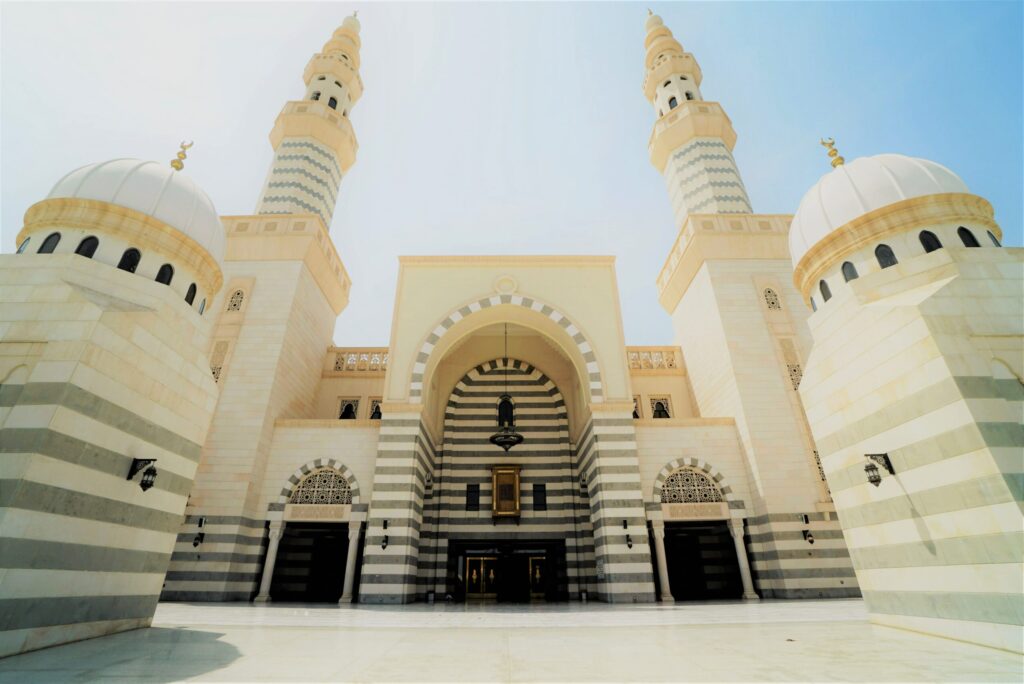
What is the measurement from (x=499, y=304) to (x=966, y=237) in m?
10.1

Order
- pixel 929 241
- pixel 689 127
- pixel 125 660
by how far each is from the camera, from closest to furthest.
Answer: pixel 125 660 → pixel 929 241 → pixel 689 127

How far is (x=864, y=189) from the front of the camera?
288 inches

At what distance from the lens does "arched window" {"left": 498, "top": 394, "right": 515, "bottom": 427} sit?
15.8 metres

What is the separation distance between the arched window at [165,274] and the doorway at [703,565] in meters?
13.0

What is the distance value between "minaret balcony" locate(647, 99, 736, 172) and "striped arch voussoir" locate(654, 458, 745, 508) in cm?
1244

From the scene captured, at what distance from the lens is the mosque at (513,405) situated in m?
4.96

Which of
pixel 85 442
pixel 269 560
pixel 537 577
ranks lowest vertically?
pixel 537 577

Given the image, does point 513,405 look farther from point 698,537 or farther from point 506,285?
point 698,537

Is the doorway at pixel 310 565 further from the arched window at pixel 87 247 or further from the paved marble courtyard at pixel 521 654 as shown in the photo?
the arched window at pixel 87 247

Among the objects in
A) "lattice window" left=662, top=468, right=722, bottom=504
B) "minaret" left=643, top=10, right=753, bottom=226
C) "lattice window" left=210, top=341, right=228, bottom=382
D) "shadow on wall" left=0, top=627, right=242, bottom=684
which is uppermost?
"minaret" left=643, top=10, right=753, bottom=226

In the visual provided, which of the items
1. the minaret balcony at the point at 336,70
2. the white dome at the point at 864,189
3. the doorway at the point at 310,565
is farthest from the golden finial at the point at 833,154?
the minaret balcony at the point at 336,70

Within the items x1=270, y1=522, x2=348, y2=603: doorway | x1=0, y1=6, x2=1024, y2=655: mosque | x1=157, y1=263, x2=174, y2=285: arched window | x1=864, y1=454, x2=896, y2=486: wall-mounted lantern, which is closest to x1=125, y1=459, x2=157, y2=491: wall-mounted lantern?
x1=0, y1=6, x2=1024, y2=655: mosque

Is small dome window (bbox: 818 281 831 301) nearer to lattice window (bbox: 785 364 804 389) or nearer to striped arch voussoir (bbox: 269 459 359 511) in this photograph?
lattice window (bbox: 785 364 804 389)

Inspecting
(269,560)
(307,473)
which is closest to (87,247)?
(307,473)
